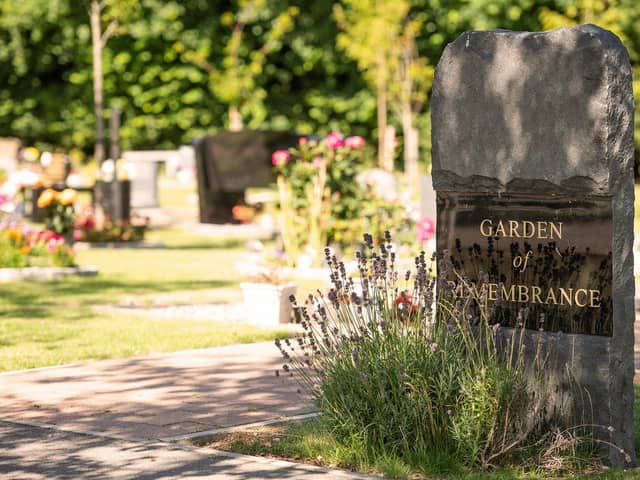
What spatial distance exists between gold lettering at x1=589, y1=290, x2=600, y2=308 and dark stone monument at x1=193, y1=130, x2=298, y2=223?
20418 mm

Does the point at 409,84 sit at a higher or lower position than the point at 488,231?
higher

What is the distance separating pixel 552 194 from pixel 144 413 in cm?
279

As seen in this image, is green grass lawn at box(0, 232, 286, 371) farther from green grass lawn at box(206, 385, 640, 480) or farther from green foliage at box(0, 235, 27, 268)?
green grass lawn at box(206, 385, 640, 480)

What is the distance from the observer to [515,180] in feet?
21.6

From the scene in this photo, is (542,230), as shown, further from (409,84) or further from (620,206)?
(409,84)

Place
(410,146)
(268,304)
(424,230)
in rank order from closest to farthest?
(268,304) < (424,230) < (410,146)

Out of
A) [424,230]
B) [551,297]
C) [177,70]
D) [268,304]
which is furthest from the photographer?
[177,70]

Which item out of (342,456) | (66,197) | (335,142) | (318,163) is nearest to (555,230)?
(342,456)

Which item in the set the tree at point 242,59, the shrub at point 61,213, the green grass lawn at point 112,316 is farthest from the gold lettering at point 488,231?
the tree at point 242,59

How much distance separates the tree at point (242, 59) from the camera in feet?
125

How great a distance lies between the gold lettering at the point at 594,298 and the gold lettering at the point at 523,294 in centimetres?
38

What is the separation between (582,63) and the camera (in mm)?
6305

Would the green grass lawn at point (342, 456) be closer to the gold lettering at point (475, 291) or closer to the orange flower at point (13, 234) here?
the gold lettering at point (475, 291)

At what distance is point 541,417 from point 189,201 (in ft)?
89.3
